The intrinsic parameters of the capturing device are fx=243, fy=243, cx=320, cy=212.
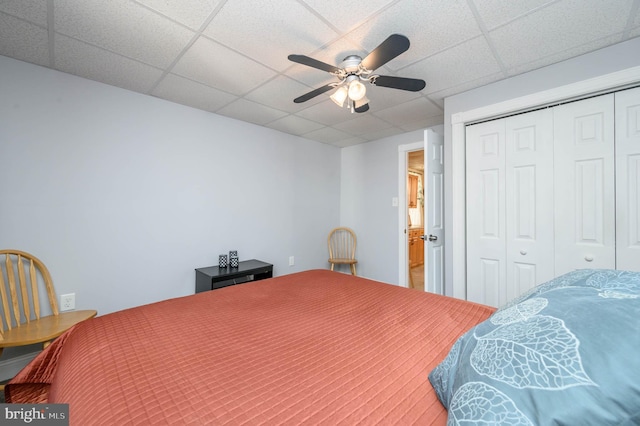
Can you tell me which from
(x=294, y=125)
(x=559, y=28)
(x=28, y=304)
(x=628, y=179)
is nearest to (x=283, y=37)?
(x=294, y=125)

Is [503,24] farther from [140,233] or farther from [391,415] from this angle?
[140,233]

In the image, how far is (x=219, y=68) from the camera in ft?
6.51

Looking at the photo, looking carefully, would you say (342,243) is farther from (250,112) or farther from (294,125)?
(250,112)

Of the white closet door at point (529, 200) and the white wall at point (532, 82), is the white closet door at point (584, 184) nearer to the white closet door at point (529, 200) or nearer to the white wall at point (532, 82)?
the white closet door at point (529, 200)

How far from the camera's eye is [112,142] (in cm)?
224

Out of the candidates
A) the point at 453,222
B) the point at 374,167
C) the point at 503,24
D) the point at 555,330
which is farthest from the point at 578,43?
the point at 374,167

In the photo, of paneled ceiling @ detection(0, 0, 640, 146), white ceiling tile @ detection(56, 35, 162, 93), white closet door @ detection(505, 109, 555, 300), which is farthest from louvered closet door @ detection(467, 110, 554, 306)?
white ceiling tile @ detection(56, 35, 162, 93)

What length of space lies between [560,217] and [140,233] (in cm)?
372

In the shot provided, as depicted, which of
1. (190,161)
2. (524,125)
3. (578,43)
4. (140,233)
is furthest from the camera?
(190,161)

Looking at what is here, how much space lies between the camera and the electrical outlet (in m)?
2.01

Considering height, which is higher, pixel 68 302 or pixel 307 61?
pixel 307 61

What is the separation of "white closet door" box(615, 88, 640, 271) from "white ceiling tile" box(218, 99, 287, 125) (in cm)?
283

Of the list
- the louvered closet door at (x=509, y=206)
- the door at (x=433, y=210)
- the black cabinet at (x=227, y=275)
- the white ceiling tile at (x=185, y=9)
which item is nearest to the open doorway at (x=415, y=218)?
the door at (x=433, y=210)

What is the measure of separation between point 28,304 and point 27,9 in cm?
198
